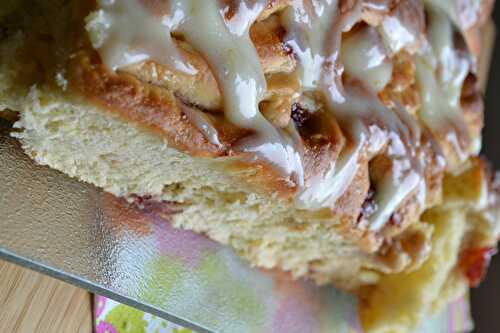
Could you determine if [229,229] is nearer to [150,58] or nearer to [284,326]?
[284,326]

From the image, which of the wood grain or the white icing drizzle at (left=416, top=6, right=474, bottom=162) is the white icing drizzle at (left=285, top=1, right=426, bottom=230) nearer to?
the white icing drizzle at (left=416, top=6, right=474, bottom=162)

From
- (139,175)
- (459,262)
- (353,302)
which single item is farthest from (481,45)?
(139,175)

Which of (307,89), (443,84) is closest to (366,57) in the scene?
(307,89)

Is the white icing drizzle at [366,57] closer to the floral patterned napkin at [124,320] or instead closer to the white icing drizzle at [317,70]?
the white icing drizzle at [317,70]

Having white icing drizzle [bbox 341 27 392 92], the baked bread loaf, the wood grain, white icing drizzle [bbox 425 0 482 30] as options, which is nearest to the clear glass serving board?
the baked bread loaf

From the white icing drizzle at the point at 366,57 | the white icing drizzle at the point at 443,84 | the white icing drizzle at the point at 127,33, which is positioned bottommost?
the white icing drizzle at the point at 127,33

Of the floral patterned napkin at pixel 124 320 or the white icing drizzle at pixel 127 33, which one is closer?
the white icing drizzle at pixel 127 33

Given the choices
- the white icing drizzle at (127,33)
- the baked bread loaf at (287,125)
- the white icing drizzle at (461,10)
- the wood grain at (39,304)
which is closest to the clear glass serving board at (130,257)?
the baked bread loaf at (287,125)

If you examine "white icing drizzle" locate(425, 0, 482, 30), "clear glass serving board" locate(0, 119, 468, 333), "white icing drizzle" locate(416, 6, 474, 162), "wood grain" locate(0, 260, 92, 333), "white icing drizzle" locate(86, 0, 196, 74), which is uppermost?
"white icing drizzle" locate(425, 0, 482, 30)
